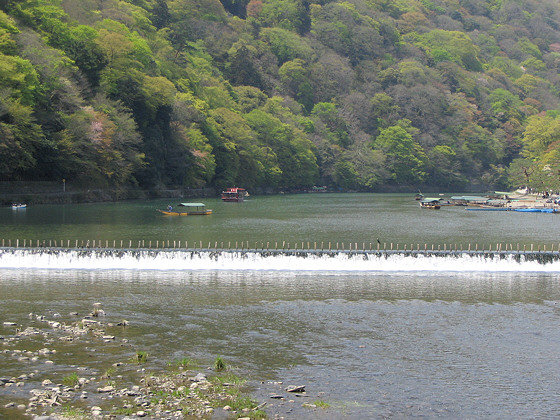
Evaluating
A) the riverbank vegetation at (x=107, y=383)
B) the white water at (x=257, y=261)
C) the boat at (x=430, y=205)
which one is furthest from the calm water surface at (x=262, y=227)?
the riverbank vegetation at (x=107, y=383)

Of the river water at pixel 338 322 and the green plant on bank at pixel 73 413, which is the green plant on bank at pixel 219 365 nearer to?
the river water at pixel 338 322

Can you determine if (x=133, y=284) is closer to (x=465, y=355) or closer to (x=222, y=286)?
(x=222, y=286)

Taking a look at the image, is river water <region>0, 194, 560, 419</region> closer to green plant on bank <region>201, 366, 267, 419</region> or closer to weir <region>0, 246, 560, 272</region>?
weir <region>0, 246, 560, 272</region>

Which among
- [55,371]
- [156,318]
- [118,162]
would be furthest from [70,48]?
[55,371]

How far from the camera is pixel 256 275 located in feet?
138

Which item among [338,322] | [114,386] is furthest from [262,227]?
[114,386]

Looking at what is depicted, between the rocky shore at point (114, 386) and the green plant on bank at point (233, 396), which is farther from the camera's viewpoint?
the green plant on bank at point (233, 396)

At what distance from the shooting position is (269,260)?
44.4 meters

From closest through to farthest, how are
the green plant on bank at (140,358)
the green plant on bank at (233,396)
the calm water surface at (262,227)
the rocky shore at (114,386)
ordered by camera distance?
the rocky shore at (114,386), the green plant on bank at (233,396), the green plant on bank at (140,358), the calm water surface at (262,227)

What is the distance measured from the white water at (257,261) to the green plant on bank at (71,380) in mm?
23070

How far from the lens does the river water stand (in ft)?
70.0

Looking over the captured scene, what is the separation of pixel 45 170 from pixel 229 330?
222 ft

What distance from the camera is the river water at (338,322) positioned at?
21.3 m

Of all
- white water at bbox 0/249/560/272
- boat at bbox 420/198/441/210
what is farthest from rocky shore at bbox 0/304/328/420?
boat at bbox 420/198/441/210
